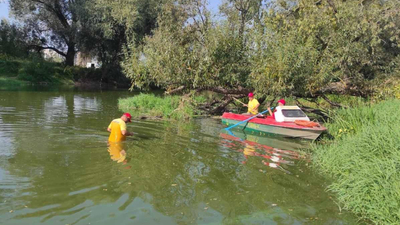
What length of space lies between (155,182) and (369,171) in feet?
13.8

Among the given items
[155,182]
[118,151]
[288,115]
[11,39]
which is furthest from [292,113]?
[11,39]

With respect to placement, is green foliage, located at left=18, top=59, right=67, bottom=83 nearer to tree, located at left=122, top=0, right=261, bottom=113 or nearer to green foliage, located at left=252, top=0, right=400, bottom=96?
tree, located at left=122, top=0, right=261, bottom=113

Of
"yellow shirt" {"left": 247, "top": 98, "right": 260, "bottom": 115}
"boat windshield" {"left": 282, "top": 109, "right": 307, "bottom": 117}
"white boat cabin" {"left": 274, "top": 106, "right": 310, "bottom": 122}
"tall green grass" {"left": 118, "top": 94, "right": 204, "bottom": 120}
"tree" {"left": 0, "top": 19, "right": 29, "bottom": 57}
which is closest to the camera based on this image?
"white boat cabin" {"left": 274, "top": 106, "right": 310, "bottom": 122}

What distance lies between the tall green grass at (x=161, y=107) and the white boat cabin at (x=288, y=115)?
5.78m

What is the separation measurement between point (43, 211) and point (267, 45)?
12.4 meters

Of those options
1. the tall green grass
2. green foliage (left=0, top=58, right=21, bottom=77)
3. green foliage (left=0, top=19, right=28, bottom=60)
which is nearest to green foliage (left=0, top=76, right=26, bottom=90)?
green foliage (left=0, top=58, right=21, bottom=77)

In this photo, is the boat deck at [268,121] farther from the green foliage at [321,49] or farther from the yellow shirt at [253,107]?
the green foliage at [321,49]

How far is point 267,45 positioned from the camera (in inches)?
599

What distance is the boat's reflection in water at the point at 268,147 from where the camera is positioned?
9.04 meters

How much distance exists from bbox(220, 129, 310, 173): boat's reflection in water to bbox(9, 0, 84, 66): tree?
3227 centimetres

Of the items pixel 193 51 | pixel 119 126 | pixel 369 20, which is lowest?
pixel 119 126

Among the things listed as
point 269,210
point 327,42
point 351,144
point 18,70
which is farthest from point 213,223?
point 18,70

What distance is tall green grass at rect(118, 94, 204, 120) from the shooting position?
17.4 metres

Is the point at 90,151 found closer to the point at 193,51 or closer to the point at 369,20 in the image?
the point at 193,51
